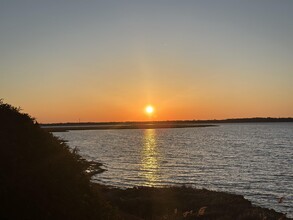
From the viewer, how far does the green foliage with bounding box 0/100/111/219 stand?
1115 centimetres

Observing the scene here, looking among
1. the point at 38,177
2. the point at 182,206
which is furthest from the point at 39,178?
the point at 182,206

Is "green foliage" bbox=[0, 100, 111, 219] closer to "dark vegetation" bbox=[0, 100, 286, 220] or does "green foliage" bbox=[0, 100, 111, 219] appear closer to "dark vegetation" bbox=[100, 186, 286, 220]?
"dark vegetation" bbox=[0, 100, 286, 220]

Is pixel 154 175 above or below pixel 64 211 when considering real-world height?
below

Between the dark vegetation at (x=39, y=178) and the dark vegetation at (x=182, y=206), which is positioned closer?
the dark vegetation at (x=39, y=178)

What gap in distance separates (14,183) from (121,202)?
743 inches

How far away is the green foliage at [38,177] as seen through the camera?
1115 cm

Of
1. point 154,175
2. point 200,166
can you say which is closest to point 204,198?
point 154,175

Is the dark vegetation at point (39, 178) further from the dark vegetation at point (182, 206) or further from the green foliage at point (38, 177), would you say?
the dark vegetation at point (182, 206)

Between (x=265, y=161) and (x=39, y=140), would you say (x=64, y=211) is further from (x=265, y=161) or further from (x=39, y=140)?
(x=265, y=161)

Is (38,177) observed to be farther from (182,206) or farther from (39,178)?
(182,206)

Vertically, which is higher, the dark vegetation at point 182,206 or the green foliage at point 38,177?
the green foliage at point 38,177

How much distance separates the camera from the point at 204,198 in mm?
31500

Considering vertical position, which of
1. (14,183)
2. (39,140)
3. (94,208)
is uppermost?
(39,140)

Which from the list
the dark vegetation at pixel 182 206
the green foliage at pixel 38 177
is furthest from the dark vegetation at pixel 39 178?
the dark vegetation at pixel 182 206
